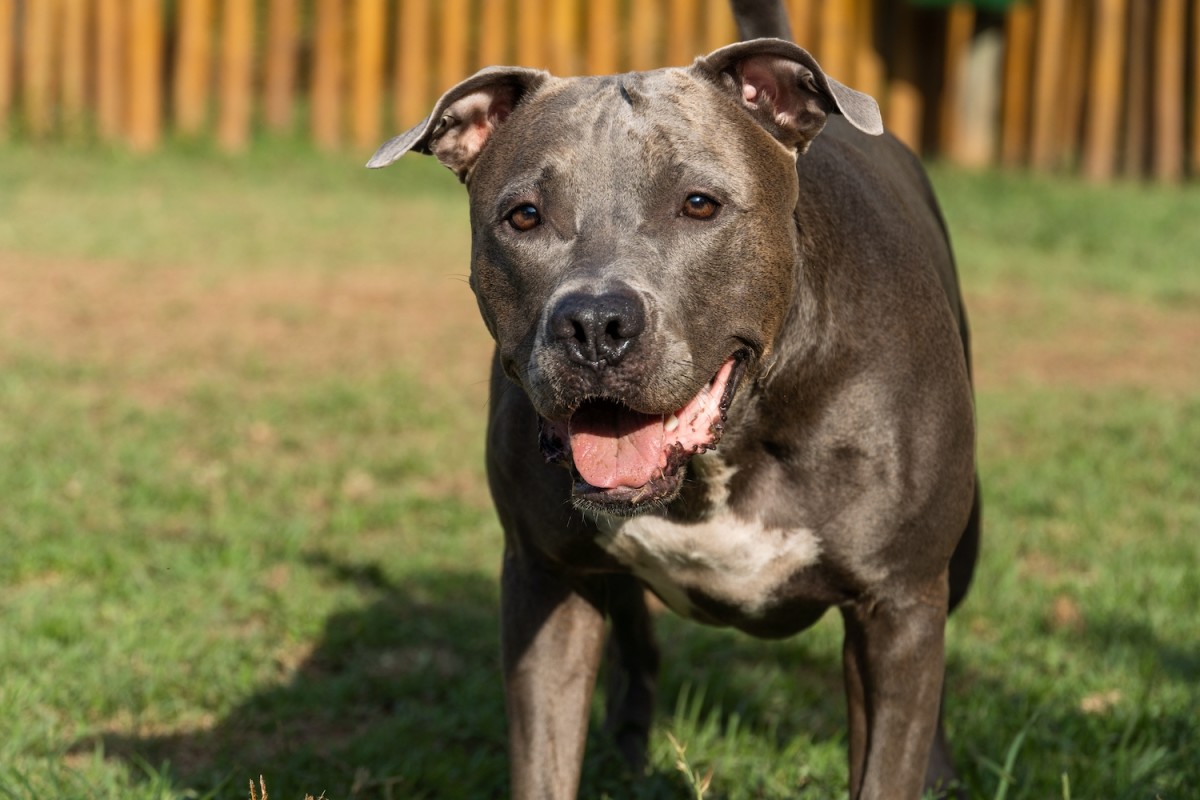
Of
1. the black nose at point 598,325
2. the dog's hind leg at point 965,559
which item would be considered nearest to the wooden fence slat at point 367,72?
the dog's hind leg at point 965,559

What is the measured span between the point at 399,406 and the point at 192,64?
6.86 m

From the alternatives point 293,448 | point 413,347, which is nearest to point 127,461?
point 293,448

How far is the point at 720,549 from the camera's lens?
362 cm

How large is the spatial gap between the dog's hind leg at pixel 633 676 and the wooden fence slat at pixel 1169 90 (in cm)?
975

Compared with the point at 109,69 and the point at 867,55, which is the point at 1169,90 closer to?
the point at 867,55

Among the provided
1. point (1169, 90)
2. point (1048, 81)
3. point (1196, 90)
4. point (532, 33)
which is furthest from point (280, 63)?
point (1196, 90)

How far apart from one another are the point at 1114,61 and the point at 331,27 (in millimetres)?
6335

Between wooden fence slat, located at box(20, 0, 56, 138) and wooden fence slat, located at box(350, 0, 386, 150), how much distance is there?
A: 2.45 meters

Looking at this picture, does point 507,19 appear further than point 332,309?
Yes

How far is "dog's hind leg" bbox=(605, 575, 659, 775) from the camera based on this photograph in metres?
4.63

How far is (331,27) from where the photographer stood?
13734 mm

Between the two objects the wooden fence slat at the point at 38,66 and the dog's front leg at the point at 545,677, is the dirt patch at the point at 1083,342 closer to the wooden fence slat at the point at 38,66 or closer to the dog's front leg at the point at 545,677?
the dog's front leg at the point at 545,677

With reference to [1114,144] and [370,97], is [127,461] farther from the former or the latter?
[1114,144]

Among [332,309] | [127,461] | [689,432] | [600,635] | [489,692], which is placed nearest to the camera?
[689,432]
